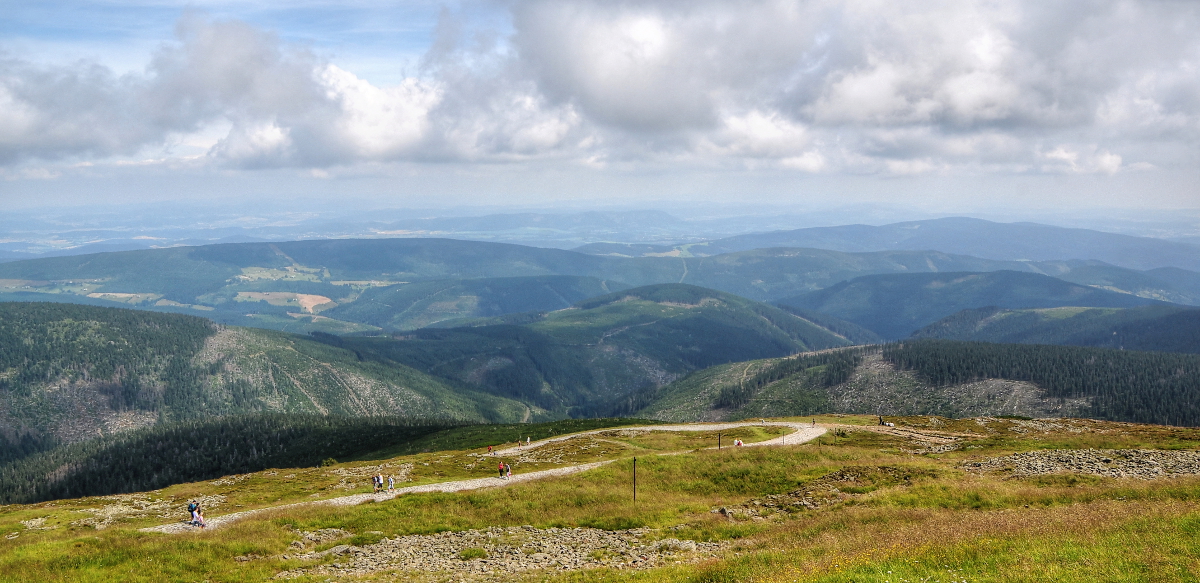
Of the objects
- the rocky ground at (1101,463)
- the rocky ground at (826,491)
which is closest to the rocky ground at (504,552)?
the rocky ground at (826,491)

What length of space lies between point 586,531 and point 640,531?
408 cm

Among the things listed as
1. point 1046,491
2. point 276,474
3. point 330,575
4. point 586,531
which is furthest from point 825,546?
point 276,474

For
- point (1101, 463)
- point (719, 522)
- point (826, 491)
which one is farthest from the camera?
point (1101, 463)

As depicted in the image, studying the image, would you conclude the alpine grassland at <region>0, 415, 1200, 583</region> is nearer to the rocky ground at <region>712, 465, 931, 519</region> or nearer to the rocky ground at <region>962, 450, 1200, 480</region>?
the rocky ground at <region>712, 465, 931, 519</region>

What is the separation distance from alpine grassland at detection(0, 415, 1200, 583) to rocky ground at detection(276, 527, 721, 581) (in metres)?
0.22

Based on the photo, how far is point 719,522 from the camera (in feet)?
141

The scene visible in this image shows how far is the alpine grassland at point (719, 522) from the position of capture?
27.2 metres

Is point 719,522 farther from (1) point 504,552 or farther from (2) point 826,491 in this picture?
(1) point 504,552

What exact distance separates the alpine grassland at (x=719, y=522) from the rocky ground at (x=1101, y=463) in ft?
1.19

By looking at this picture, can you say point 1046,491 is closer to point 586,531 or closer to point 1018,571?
A: point 1018,571

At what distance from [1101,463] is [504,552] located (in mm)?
53740

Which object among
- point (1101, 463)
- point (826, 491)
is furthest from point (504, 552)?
point (1101, 463)

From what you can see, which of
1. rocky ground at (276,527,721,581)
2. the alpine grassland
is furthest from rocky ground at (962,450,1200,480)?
rocky ground at (276,527,721,581)

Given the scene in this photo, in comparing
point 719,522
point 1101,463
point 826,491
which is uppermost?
point 719,522
